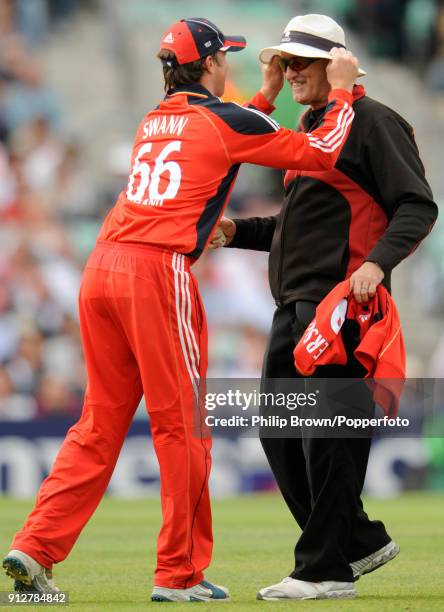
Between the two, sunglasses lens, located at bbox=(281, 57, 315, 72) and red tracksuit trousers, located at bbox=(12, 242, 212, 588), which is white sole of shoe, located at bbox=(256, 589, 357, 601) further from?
sunglasses lens, located at bbox=(281, 57, 315, 72)

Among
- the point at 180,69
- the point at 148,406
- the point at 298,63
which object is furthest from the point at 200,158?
the point at 148,406

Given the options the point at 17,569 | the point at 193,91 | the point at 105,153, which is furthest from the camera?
the point at 105,153

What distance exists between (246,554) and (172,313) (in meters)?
2.66

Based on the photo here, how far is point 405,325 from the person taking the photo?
57.6ft

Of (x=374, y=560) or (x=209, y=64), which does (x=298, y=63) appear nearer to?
(x=209, y=64)

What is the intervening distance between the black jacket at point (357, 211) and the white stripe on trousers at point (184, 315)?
0.51 meters

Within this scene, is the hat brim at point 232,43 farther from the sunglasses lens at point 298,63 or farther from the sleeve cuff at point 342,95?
the sleeve cuff at point 342,95

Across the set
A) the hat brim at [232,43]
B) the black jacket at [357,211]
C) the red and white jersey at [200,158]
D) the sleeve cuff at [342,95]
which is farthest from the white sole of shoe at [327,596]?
the hat brim at [232,43]

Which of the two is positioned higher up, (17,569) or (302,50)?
(302,50)

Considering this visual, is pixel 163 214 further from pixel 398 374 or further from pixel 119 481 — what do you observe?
pixel 119 481

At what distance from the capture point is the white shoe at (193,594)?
5.83 m

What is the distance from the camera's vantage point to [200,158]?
595 cm

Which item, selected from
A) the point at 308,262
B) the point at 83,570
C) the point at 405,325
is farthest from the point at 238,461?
the point at 308,262

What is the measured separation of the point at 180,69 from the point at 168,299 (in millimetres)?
986
